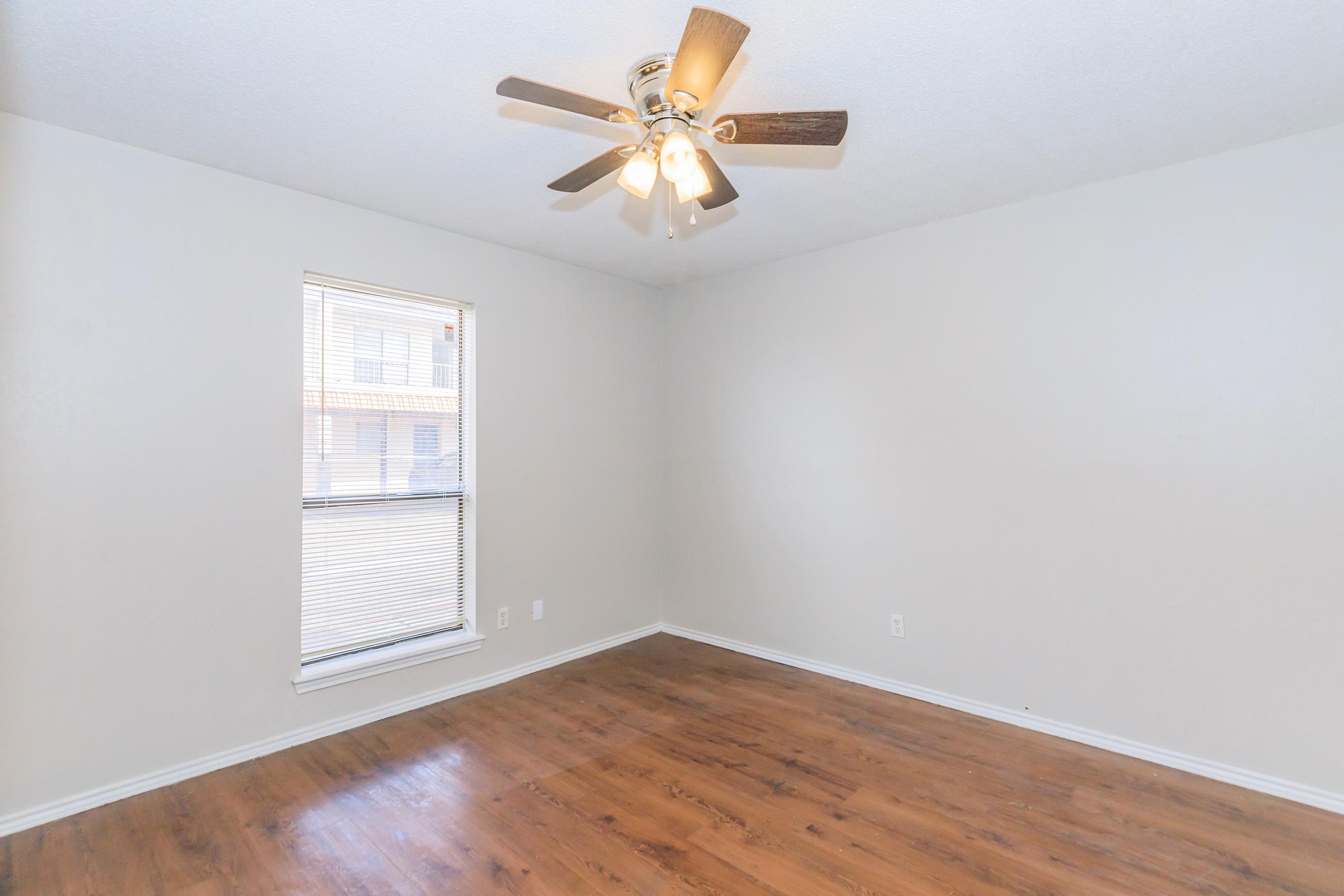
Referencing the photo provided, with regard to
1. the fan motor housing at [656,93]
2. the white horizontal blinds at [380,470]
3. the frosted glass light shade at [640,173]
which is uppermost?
the fan motor housing at [656,93]

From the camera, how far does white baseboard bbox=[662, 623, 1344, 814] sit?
2.36m

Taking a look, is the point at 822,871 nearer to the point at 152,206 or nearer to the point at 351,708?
the point at 351,708

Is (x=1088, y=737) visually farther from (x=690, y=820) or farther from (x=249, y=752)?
(x=249, y=752)

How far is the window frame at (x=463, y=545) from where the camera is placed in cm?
295

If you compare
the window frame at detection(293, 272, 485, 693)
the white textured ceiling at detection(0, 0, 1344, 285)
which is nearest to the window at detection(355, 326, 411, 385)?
the window frame at detection(293, 272, 485, 693)

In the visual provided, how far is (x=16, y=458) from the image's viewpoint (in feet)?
7.31

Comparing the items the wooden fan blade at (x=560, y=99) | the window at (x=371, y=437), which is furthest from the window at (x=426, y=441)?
the wooden fan blade at (x=560, y=99)

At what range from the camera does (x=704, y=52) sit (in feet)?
4.98

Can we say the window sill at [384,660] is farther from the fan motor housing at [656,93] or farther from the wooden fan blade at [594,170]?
the fan motor housing at [656,93]

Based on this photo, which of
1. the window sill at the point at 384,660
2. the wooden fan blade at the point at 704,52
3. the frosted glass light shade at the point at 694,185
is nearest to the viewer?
the wooden fan blade at the point at 704,52

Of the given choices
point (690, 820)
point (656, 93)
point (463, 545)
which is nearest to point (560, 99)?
point (656, 93)

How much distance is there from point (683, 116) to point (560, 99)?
362 millimetres

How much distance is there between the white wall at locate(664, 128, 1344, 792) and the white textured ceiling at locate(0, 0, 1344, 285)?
14.8 inches

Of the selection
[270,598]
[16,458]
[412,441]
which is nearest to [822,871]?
[270,598]
